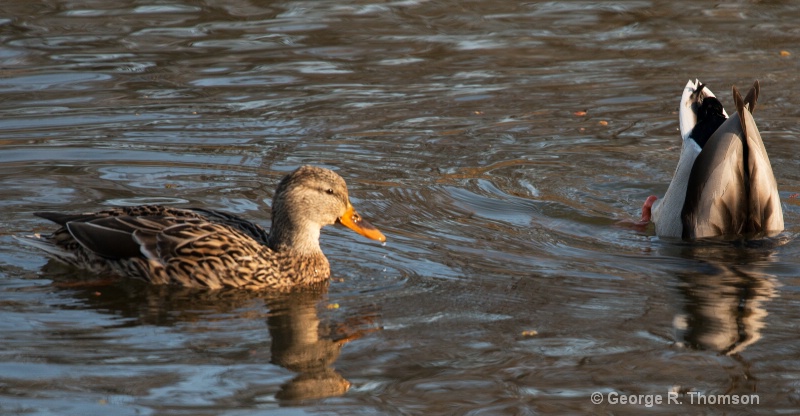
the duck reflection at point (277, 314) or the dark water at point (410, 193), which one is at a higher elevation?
the dark water at point (410, 193)

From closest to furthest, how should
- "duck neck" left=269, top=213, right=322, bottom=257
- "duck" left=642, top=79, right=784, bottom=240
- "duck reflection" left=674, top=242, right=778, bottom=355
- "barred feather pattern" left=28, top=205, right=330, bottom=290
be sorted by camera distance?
"duck reflection" left=674, top=242, right=778, bottom=355 → "barred feather pattern" left=28, top=205, right=330, bottom=290 → "duck neck" left=269, top=213, right=322, bottom=257 → "duck" left=642, top=79, right=784, bottom=240

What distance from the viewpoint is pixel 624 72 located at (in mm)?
13195

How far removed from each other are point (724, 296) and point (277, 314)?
2.61m

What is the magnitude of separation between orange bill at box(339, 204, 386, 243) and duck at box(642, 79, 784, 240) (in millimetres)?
2352

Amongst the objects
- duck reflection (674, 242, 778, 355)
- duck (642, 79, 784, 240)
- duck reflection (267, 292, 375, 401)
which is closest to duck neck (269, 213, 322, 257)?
duck reflection (267, 292, 375, 401)

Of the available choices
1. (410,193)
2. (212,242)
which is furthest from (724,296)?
(212,242)

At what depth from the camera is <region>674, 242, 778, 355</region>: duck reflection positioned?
6477mm

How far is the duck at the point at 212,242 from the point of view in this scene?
24.3 ft

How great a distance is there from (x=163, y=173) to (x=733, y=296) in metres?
4.74

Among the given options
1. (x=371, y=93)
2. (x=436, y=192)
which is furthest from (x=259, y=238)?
(x=371, y=93)

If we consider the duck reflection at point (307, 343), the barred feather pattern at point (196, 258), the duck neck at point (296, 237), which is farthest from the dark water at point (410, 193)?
the duck neck at point (296, 237)

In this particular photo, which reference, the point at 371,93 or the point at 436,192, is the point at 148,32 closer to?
the point at 371,93

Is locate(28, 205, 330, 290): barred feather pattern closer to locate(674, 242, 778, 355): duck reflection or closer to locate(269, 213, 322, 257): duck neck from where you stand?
locate(269, 213, 322, 257): duck neck

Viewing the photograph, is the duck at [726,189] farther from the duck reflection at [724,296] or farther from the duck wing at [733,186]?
the duck reflection at [724,296]
